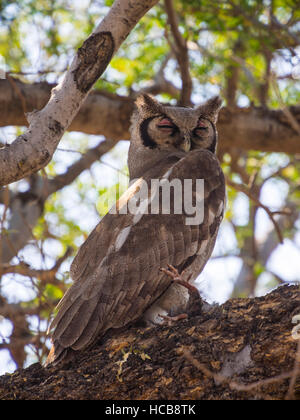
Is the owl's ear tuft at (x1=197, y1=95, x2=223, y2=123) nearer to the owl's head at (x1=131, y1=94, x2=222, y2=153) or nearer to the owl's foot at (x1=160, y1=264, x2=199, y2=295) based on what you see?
the owl's head at (x1=131, y1=94, x2=222, y2=153)

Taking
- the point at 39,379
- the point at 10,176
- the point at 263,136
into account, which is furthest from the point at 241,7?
the point at 39,379

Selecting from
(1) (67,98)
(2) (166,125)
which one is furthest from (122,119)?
(1) (67,98)

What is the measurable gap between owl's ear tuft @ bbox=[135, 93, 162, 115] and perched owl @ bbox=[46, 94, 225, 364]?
60 cm

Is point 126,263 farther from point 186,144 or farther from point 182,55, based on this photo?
point 182,55

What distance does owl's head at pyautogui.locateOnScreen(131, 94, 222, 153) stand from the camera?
5.27m

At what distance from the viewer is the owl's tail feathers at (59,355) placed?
3688mm

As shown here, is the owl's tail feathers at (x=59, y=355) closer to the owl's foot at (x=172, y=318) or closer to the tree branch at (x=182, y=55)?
the owl's foot at (x=172, y=318)

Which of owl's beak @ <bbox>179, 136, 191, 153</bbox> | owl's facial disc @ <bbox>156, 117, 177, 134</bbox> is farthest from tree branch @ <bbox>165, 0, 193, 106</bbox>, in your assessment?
owl's beak @ <bbox>179, 136, 191, 153</bbox>

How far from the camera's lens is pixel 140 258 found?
413 cm

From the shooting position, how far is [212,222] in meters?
4.47

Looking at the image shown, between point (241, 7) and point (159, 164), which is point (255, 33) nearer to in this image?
point (241, 7)

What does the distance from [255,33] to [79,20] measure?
2.52 m

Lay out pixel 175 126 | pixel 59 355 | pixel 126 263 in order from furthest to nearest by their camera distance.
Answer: pixel 175 126, pixel 126 263, pixel 59 355

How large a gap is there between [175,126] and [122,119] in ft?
4.21
